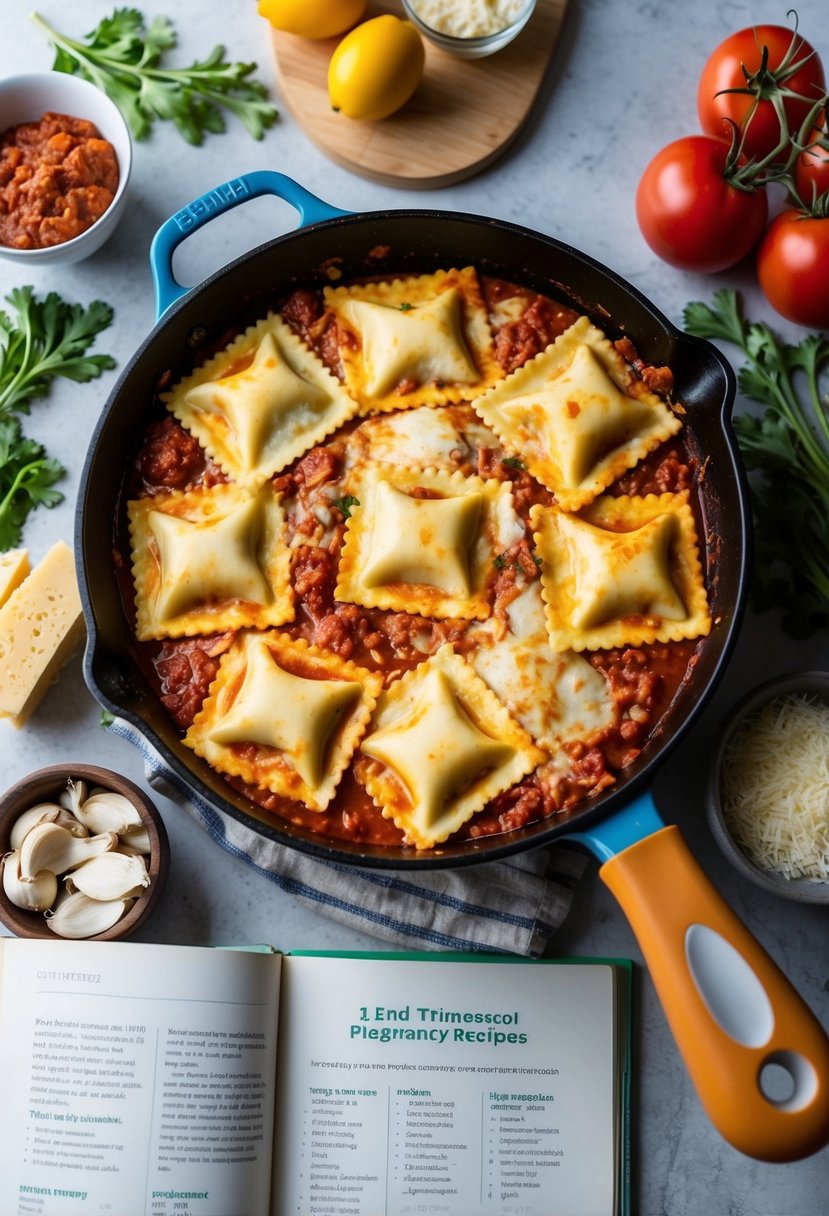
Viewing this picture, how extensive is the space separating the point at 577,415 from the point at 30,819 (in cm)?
237

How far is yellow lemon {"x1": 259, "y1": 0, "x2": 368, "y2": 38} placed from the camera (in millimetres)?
4215

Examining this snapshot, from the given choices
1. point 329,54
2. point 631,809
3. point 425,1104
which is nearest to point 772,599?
point 631,809

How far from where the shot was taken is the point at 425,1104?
4.05 m

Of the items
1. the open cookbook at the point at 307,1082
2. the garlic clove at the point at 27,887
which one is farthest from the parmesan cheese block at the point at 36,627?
the open cookbook at the point at 307,1082

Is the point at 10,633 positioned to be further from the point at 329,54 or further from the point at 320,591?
the point at 329,54

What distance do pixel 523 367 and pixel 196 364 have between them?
1206 millimetres

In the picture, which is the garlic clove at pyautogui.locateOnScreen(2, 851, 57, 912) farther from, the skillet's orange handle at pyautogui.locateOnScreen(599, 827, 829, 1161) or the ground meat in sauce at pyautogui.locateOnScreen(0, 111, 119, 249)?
the ground meat in sauce at pyautogui.locateOnScreen(0, 111, 119, 249)

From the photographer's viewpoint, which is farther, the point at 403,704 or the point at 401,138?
the point at 401,138

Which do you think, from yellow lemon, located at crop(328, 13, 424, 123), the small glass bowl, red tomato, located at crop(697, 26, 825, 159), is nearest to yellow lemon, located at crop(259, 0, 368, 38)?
yellow lemon, located at crop(328, 13, 424, 123)

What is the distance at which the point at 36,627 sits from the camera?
414 centimetres

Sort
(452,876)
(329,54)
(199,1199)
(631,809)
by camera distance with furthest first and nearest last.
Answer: (329,54) → (452,876) → (199,1199) → (631,809)

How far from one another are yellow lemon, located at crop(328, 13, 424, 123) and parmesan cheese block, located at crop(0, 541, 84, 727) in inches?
76.8

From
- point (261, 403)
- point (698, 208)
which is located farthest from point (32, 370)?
point (698, 208)

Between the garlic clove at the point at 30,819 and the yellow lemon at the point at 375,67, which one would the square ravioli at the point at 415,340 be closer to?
the yellow lemon at the point at 375,67
